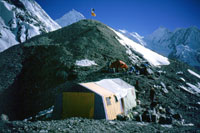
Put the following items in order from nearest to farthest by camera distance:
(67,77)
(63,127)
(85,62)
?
(63,127), (67,77), (85,62)

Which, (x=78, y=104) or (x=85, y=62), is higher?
(x=85, y=62)

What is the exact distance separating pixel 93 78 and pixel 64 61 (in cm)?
815

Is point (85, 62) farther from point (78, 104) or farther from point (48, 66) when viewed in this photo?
point (78, 104)

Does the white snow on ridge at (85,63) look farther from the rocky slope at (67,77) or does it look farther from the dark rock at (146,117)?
the dark rock at (146,117)

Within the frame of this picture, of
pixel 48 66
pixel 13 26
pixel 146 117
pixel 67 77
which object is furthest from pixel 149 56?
pixel 13 26

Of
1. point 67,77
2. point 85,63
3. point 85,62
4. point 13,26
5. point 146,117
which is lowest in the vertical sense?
point 146,117

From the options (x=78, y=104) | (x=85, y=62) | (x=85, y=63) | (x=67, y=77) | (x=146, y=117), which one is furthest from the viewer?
(x=85, y=62)

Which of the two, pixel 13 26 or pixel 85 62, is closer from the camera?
pixel 85 62

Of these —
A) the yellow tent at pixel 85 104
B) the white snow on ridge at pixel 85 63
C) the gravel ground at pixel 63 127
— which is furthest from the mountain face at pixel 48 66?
the gravel ground at pixel 63 127

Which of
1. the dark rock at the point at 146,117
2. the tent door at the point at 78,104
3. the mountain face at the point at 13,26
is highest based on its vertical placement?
the mountain face at the point at 13,26

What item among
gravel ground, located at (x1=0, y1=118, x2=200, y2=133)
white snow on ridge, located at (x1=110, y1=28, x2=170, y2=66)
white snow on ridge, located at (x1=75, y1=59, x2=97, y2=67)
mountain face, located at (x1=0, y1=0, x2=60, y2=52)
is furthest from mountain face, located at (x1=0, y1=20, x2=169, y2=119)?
mountain face, located at (x1=0, y1=0, x2=60, y2=52)

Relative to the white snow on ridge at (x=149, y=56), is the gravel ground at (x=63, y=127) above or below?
below

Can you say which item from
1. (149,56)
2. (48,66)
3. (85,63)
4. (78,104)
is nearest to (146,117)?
(78,104)

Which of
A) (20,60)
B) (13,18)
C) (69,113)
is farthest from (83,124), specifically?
(13,18)
